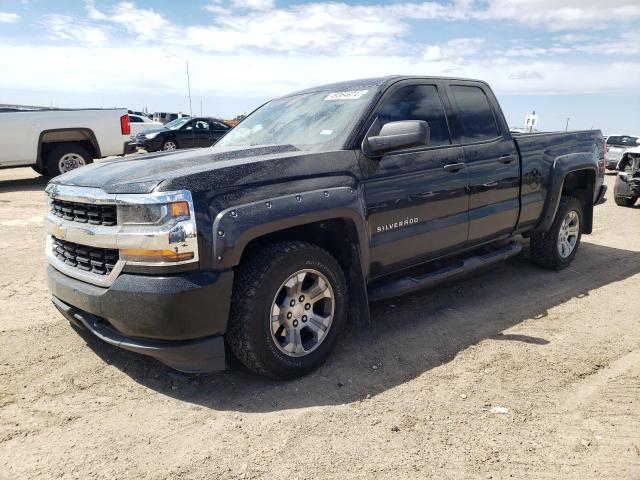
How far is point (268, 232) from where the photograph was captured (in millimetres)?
2967

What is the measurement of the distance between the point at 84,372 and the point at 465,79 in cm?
396

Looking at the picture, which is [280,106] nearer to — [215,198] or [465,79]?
[465,79]

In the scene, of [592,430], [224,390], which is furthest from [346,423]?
[592,430]

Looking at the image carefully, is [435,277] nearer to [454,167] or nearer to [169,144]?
[454,167]

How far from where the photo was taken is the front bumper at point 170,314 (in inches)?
107

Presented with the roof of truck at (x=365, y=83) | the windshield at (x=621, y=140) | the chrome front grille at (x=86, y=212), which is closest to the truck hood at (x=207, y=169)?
the chrome front grille at (x=86, y=212)

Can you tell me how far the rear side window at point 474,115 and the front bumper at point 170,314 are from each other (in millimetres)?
2666

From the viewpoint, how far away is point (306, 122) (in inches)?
156

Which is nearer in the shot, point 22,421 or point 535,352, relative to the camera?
point 22,421

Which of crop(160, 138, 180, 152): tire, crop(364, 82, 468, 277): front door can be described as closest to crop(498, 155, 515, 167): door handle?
crop(364, 82, 468, 277): front door

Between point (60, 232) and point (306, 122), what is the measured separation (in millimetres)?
1911

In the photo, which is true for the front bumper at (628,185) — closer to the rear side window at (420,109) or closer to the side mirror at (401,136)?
the rear side window at (420,109)

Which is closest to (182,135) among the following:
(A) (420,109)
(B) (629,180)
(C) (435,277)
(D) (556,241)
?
(B) (629,180)

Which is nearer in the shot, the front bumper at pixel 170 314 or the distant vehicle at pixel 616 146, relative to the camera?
the front bumper at pixel 170 314
